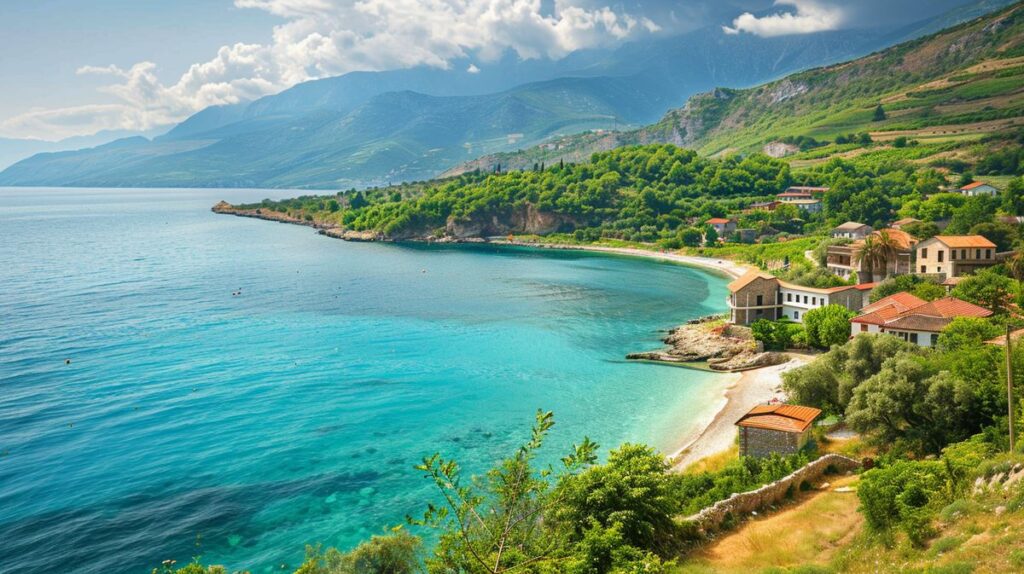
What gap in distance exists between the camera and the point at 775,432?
27.9 metres

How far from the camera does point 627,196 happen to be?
507 feet

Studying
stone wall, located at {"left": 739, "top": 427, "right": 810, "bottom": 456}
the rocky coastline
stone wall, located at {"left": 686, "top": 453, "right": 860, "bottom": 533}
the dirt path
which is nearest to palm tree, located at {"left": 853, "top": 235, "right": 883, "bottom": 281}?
the rocky coastline

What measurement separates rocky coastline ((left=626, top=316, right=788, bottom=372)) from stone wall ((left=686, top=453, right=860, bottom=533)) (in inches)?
916

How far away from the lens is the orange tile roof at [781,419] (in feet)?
91.4

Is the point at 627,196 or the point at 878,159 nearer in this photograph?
the point at 878,159

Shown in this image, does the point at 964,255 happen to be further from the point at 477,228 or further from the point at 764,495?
the point at 477,228

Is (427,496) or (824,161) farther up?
(824,161)

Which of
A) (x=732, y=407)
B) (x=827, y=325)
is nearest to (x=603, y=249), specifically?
(x=827, y=325)

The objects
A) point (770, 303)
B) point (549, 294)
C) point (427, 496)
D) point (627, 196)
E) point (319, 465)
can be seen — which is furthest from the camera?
point (627, 196)

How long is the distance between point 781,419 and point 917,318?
1898 centimetres

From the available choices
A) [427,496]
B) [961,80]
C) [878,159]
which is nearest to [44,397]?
[427,496]

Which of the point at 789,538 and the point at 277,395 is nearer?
the point at 789,538

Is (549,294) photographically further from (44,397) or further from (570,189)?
(570,189)

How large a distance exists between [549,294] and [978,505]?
65352mm
